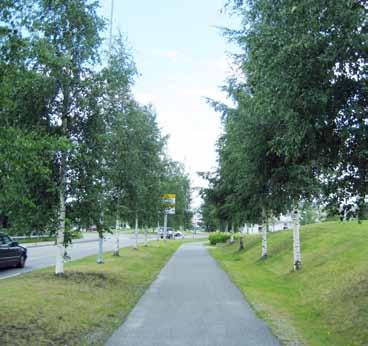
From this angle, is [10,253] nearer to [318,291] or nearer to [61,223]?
[61,223]

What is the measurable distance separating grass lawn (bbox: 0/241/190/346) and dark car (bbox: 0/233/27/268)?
6435 mm

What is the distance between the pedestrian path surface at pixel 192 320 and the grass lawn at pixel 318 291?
43 centimetres

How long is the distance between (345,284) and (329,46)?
7.90 metres

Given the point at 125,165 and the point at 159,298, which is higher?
the point at 125,165

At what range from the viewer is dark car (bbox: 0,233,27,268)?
20.0 meters

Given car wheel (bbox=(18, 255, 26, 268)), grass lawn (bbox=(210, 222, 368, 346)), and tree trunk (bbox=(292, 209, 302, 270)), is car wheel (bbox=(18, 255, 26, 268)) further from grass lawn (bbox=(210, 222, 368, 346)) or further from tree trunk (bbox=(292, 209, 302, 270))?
tree trunk (bbox=(292, 209, 302, 270))

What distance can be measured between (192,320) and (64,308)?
2.51m

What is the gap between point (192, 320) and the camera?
31.4 feet

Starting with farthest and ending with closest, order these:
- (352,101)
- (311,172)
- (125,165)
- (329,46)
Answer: (125,165), (311,172), (352,101), (329,46)

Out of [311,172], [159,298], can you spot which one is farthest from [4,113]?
[159,298]

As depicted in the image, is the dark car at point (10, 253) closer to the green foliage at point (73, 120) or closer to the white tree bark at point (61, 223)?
the green foliage at point (73, 120)

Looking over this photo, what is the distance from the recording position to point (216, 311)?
35.1ft

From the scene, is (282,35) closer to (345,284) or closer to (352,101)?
(352,101)

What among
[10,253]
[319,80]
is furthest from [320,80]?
[10,253]
